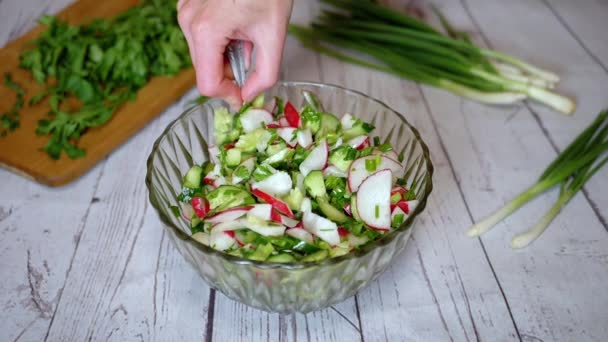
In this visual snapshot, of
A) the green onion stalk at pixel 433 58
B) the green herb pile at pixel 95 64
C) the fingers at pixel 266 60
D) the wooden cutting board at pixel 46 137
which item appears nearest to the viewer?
the fingers at pixel 266 60

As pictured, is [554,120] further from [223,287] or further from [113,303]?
[113,303]

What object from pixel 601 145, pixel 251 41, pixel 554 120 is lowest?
pixel 554 120

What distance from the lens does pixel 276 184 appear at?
1.16 metres

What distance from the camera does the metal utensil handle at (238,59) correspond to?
1286 millimetres

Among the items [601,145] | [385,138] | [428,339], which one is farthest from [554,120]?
[428,339]

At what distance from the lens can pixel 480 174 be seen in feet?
5.28

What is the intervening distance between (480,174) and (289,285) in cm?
80

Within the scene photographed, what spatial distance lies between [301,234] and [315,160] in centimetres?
19

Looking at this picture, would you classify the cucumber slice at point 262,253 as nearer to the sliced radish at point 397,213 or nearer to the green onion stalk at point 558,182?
the sliced radish at point 397,213

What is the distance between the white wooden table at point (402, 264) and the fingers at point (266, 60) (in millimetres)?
444

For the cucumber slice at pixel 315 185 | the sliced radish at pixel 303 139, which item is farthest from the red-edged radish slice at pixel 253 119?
the cucumber slice at pixel 315 185

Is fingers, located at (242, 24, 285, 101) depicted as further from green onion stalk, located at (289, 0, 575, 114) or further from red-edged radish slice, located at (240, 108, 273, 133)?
green onion stalk, located at (289, 0, 575, 114)

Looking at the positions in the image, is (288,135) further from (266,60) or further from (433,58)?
(433,58)

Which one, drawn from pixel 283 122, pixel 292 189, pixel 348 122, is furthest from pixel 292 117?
pixel 292 189
